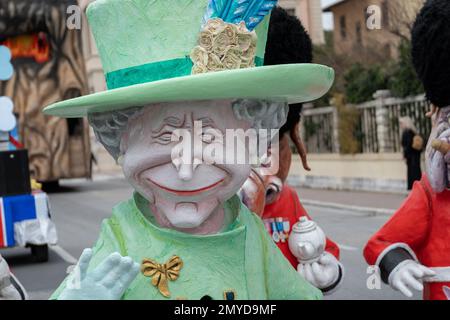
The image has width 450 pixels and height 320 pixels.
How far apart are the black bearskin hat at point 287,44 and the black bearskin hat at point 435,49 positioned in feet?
2.14

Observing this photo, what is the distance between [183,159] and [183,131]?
9 cm

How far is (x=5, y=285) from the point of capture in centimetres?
288

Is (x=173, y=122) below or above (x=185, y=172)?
above

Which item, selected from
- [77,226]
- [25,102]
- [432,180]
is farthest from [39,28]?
[432,180]

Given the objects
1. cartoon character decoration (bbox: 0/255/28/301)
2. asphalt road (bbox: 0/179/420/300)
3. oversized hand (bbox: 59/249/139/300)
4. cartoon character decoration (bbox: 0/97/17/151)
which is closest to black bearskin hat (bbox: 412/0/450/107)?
oversized hand (bbox: 59/249/139/300)

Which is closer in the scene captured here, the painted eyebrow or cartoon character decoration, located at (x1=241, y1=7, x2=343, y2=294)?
the painted eyebrow

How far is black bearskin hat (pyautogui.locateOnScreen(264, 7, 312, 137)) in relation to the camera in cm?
372

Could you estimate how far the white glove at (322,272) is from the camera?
331 cm

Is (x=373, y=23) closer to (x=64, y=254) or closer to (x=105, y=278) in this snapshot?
(x=105, y=278)

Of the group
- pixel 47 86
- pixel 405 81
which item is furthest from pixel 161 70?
pixel 47 86

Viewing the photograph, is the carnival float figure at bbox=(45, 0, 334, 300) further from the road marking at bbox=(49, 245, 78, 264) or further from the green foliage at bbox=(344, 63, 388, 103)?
the green foliage at bbox=(344, 63, 388, 103)

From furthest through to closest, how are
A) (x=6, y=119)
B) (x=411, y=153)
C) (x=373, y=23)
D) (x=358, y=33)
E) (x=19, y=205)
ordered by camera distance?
1. (x=358, y=33)
2. (x=411, y=153)
3. (x=19, y=205)
4. (x=6, y=119)
5. (x=373, y=23)
